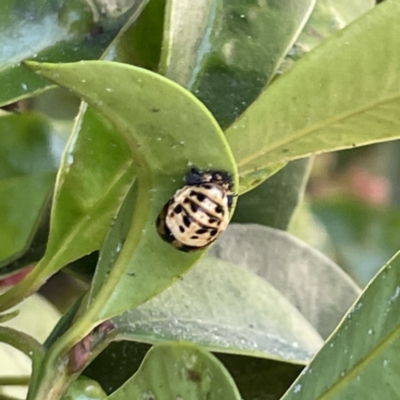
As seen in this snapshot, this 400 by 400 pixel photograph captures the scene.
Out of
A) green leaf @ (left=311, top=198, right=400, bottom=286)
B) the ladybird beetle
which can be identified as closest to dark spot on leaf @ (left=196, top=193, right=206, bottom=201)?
the ladybird beetle

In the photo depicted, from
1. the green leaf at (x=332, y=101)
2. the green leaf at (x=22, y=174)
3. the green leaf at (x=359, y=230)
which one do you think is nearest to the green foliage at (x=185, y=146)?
the green leaf at (x=332, y=101)

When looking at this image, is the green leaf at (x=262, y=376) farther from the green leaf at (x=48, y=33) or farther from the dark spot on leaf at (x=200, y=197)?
the green leaf at (x=48, y=33)

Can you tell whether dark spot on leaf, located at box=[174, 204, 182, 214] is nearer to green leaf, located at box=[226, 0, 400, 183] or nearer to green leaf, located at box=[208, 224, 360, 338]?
green leaf, located at box=[226, 0, 400, 183]

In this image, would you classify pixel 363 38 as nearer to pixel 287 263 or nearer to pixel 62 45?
pixel 62 45

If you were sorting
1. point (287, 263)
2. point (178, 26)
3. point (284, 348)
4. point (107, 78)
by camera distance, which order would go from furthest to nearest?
point (287, 263)
point (284, 348)
point (178, 26)
point (107, 78)

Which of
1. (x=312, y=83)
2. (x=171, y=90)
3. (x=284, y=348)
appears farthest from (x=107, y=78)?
(x=284, y=348)

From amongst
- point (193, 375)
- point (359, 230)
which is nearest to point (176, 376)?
point (193, 375)
